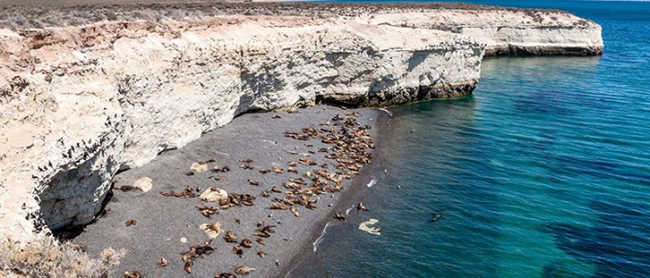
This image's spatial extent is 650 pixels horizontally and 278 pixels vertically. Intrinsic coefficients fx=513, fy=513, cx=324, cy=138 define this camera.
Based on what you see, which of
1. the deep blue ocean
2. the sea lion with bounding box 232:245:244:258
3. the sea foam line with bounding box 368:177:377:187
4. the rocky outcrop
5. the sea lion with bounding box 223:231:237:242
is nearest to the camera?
the sea lion with bounding box 232:245:244:258

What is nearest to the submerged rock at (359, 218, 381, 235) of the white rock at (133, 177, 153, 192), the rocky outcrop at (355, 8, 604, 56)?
the white rock at (133, 177, 153, 192)

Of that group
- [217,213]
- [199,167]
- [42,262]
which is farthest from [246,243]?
[42,262]

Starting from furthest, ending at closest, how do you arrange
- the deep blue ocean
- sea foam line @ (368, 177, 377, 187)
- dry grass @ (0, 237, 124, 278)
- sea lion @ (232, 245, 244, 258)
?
1. sea foam line @ (368, 177, 377, 187)
2. the deep blue ocean
3. sea lion @ (232, 245, 244, 258)
4. dry grass @ (0, 237, 124, 278)

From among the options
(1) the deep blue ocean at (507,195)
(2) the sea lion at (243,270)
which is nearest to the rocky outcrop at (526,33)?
Answer: (1) the deep blue ocean at (507,195)

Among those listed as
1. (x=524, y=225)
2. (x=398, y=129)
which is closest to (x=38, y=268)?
(x=524, y=225)

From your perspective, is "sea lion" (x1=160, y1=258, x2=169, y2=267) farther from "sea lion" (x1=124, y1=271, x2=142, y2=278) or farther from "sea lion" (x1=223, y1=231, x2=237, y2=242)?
"sea lion" (x1=223, y1=231, x2=237, y2=242)
